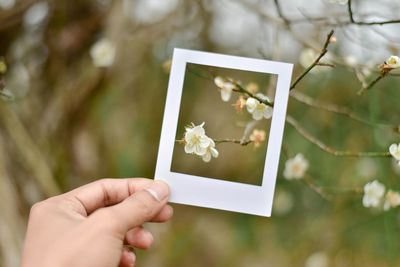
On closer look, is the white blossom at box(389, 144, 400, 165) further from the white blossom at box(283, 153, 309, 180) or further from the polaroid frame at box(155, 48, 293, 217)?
the white blossom at box(283, 153, 309, 180)

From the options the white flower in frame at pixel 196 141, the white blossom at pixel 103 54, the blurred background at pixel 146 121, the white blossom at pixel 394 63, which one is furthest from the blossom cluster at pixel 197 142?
the white blossom at pixel 103 54

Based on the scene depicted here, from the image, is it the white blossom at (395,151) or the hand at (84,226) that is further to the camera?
the white blossom at (395,151)

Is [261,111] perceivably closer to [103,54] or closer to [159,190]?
[159,190]

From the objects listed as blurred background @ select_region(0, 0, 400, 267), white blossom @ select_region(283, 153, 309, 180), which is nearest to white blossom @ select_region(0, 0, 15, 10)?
blurred background @ select_region(0, 0, 400, 267)

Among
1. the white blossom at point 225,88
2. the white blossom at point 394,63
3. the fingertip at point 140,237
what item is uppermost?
the white blossom at point 394,63

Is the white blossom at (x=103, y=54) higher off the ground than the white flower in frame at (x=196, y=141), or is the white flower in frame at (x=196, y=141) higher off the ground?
the white blossom at (x=103, y=54)

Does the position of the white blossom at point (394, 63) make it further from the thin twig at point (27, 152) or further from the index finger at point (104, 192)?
the thin twig at point (27, 152)

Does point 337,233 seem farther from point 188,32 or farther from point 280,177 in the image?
point 188,32

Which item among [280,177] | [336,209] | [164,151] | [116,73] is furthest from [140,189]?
[280,177]
